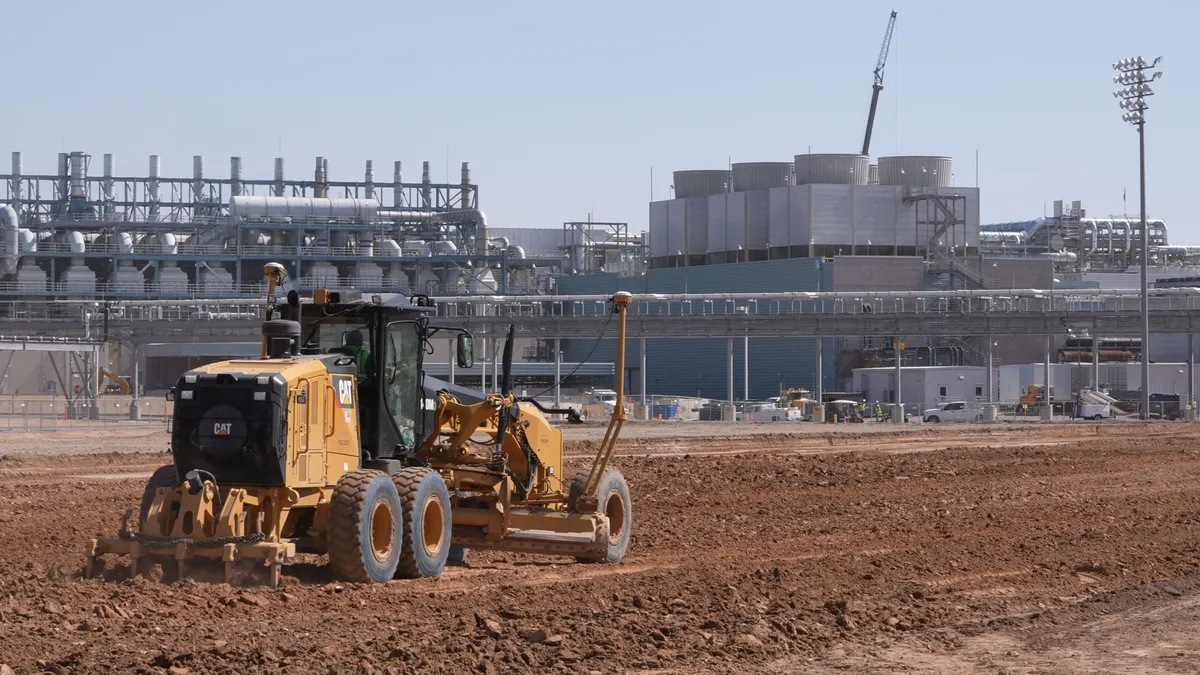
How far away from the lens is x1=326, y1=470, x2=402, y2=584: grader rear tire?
41.8ft

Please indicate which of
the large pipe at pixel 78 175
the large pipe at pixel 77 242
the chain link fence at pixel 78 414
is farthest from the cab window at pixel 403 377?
the large pipe at pixel 78 175

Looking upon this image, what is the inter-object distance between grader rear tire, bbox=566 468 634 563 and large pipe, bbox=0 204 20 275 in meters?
90.7

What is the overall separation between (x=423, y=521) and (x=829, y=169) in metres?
87.2

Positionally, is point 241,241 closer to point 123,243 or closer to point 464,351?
point 123,243

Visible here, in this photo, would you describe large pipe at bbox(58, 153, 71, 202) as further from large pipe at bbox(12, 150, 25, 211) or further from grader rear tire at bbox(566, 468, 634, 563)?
grader rear tire at bbox(566, 468, 634, 563)

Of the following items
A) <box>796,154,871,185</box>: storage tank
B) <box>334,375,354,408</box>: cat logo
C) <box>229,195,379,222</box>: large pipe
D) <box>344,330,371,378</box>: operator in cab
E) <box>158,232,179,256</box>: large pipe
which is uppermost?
<box>796,154,871,185</box>: storage tank

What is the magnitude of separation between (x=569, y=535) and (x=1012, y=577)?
4.44 m

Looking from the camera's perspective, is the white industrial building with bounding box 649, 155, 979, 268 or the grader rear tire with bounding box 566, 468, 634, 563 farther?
the white industrial building with bounding box 649, 155, 979, 268

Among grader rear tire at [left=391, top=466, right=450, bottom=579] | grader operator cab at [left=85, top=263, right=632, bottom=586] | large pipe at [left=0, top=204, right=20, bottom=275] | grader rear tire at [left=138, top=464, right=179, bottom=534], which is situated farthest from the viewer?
large pipe at [left=0, top=204, right=20, bottom=275]

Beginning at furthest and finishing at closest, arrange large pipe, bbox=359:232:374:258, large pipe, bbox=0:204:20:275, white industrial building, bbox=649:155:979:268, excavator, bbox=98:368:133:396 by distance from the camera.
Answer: large pipe, bbox=359:232:374:258
large pipe, bbox=0:204:20:275
white industrial building, bbox=649:155:979:268
excavator, bbox=98:368:133:396

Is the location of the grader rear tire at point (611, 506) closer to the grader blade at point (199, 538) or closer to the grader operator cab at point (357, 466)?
the grader operator cab at point (357, 466)

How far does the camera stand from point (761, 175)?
10125 cm

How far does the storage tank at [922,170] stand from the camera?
100750 mm

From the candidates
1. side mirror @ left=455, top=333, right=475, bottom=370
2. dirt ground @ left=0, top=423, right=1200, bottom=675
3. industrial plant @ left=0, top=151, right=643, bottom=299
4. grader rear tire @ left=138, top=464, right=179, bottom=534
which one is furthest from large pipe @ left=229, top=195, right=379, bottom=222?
grader rear tire @ left=138, top=464, right=179, bottom=534
